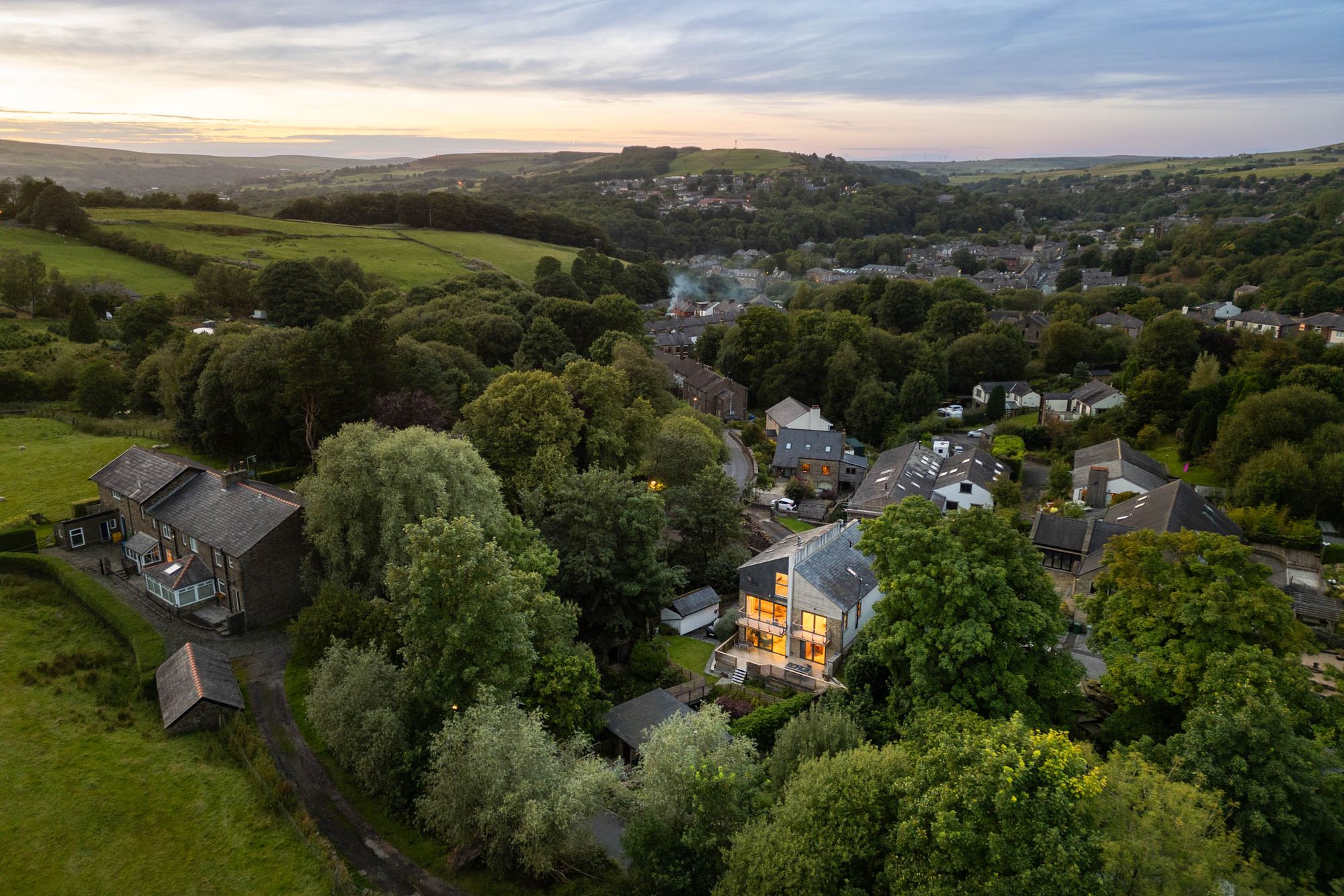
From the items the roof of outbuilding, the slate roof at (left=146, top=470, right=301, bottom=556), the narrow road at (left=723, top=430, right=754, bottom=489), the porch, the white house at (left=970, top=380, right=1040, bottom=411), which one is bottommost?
the narrow road at (left=723, top=430, right=754, bottom=489)

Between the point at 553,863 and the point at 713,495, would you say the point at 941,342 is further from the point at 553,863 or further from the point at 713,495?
the point at 553,863

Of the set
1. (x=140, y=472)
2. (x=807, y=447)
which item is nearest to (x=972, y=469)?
(x=807, y=447)

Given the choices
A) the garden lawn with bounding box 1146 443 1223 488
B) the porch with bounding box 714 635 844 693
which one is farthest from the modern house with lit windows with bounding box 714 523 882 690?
the garden lawn with bounding box 1146 443 1223 488

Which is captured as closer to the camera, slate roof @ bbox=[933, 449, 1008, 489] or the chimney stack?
the chimney stack

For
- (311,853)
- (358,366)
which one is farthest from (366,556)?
(358,366)

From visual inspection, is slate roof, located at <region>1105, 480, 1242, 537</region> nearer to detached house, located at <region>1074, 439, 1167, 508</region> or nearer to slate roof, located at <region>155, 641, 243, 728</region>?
detached house, located at <region>1074, 439, 1167, 508</region>

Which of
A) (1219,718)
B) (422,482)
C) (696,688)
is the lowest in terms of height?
(696,688)

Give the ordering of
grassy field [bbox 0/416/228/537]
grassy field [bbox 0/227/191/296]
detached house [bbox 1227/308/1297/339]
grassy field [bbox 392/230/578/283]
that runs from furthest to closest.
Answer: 1. grassy field [bbox 392/230/578/283]
2. grassy field [bbox 0/227/191/296]
3. detached house [bbox 1227/308/1297/339]
4. grassy field [bbox 0/416/228/537]
